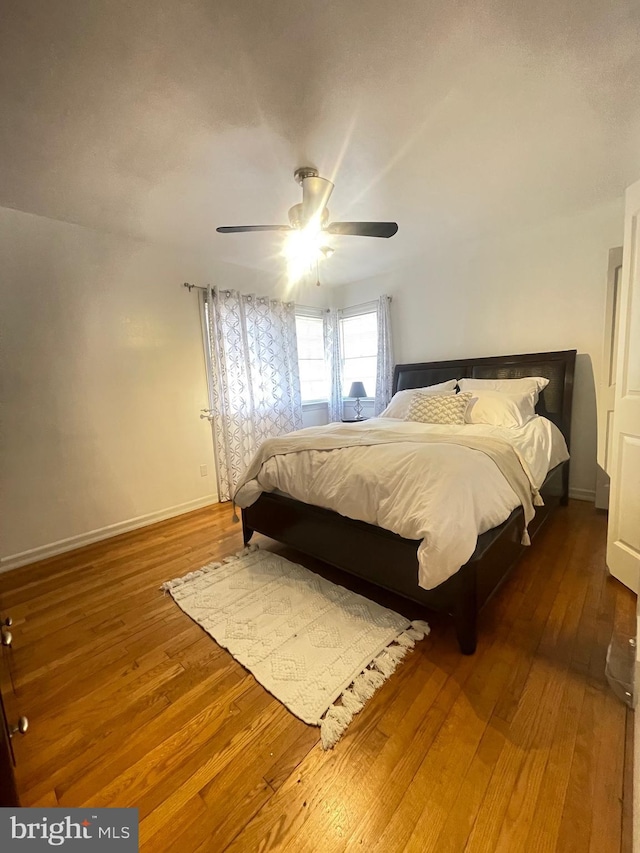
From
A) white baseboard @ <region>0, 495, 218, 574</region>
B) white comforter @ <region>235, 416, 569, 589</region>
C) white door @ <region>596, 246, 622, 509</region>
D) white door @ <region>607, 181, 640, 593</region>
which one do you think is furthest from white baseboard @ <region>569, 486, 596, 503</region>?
white baseboard @ <region>0, 495, 218, 574</region>

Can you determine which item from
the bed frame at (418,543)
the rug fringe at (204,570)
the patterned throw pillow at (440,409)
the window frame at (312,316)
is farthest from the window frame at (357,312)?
the rug fringe at (204,570)

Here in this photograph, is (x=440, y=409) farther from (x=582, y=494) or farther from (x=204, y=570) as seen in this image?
(x=204, y=570)

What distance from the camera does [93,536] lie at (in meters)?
2.83

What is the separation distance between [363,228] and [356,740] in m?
2.59

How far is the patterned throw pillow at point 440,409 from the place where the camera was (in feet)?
9.27

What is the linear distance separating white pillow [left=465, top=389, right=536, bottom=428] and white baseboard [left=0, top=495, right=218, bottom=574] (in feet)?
8.82

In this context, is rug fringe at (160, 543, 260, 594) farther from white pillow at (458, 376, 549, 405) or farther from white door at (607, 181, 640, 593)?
white pillow at (458, 376, 549, 405)

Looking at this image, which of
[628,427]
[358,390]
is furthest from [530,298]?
[358,390]

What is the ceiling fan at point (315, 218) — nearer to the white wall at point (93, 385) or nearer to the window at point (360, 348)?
the white wall at point (93, 385)

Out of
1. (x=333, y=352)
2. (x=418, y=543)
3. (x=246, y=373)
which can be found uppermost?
(x=333, y=352)

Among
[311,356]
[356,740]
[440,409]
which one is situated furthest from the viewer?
[311,356]

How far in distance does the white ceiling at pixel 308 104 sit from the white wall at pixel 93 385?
399 mm

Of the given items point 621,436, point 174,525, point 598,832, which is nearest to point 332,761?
point 598,832

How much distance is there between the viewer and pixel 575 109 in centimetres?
174
